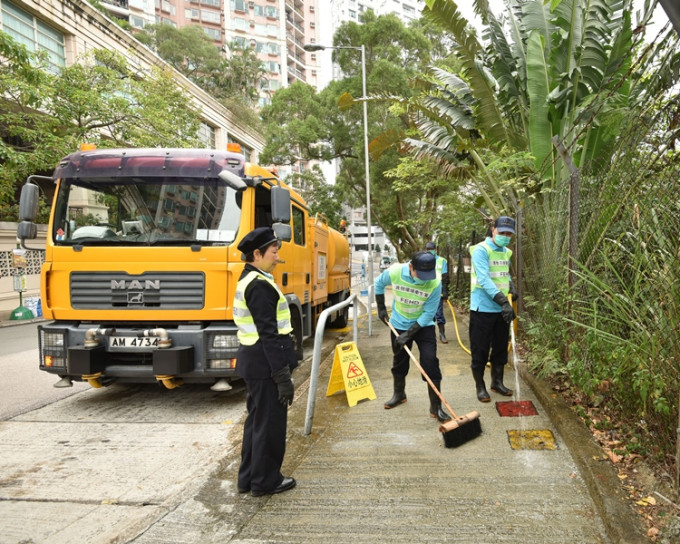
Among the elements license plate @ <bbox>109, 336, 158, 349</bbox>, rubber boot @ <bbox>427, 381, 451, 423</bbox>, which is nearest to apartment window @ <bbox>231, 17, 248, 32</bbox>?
license plate @ <bbox>109, 336, 158, 349</bbox>

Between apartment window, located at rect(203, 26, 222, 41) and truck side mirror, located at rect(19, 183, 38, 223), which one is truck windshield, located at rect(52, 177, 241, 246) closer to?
truck side mirror, located at rect(19, 183, 38, 223)

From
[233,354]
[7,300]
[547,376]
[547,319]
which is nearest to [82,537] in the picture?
[233,354]

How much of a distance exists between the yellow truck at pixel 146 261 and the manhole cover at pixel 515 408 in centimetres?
273

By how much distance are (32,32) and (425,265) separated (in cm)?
2073

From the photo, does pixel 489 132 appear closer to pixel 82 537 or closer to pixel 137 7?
pixel 82 537

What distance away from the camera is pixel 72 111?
13.1m

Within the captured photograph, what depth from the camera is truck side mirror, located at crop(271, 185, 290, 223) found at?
4.95 m

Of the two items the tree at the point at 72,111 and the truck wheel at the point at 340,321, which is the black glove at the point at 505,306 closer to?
the truck wheel at the point at 340,321

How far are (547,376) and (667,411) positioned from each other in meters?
2.41

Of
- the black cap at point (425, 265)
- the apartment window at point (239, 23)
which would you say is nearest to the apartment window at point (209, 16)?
the apartment window at point (239, 23)

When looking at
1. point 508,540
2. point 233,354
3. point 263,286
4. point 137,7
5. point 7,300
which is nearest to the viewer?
point 508,540

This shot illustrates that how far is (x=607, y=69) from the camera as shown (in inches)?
283

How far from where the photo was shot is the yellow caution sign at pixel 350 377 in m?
5.04

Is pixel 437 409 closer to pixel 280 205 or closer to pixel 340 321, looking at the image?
pixel 280 205
